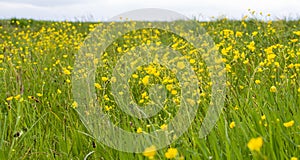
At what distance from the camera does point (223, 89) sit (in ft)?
8.78

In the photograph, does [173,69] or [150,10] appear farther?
[173,69]

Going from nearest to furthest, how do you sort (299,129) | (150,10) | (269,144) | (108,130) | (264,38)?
(269,144)
(299,129)
(108,130)
(150,10)
(264,38)

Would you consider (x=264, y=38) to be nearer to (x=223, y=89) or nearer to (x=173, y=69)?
(x=173, y=69)

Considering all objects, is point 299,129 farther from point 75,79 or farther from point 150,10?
point 75,79

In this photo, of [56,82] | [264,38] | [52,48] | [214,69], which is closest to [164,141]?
[214,69]

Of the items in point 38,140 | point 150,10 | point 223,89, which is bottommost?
point 38,140

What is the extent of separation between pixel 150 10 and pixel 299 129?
1.78 m

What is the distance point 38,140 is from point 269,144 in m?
1.47

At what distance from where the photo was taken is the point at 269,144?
1652 mm

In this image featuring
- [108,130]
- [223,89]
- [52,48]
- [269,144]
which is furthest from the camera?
[52,48]

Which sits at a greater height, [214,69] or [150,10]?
[150,10]

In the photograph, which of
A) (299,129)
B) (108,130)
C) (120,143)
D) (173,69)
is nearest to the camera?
(299,129)

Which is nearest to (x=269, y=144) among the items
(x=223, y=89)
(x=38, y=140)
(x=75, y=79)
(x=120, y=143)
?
(x=120, y=143)

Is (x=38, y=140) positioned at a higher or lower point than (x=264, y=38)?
lower
